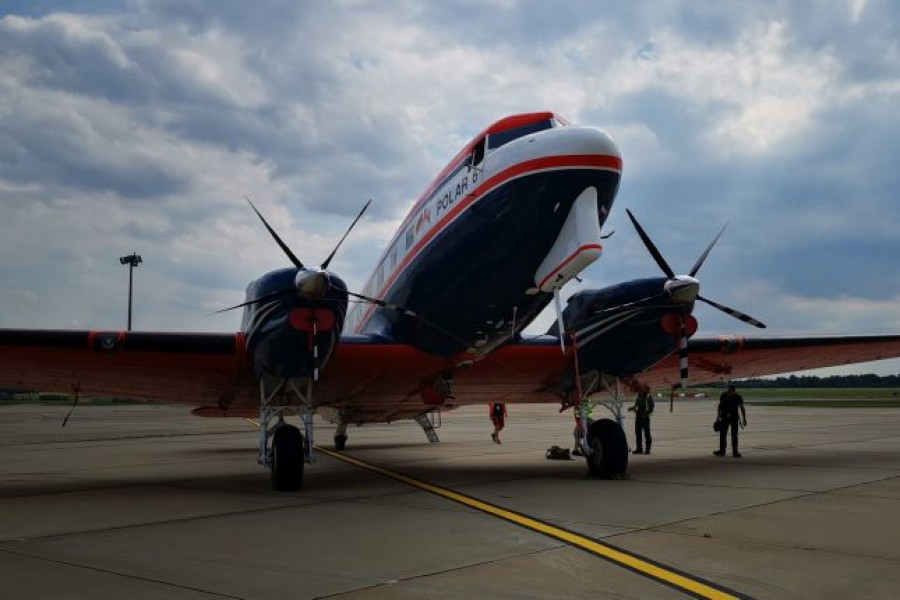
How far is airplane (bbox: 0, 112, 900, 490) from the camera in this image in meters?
11.3

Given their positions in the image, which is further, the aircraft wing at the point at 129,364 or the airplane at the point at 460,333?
the aircraft wing at the point at 129,364

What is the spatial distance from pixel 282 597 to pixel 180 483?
31.3 ft

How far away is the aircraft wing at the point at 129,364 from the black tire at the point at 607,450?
663 centimetres

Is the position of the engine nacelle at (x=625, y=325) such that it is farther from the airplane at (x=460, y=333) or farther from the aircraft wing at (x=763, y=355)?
the aircraft wing at (x=763, y=355)

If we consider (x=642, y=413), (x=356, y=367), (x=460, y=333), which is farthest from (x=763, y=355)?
(x=356, y=367)

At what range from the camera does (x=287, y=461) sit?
12727mm

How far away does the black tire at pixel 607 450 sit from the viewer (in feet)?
45.9

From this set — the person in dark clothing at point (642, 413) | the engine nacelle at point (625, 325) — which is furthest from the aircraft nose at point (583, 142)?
the person in dark clothing at point (642, 413)

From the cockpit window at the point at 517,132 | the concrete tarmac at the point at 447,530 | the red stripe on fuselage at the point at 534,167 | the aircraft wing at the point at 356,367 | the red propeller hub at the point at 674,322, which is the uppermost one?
the cockpit window at the point at 517,132

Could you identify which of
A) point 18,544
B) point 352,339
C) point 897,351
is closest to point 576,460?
point 352,339

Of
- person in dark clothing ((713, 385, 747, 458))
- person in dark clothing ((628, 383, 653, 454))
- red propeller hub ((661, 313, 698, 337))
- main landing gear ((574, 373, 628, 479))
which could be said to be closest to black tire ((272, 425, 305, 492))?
main landing gear ((574, 373, 628, 479))

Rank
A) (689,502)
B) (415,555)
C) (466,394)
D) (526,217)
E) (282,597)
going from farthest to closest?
1. (466,394)
2. (526,217)
3. (689,502)
4. (415,555)
5. (282,597)

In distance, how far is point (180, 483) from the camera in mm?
14375

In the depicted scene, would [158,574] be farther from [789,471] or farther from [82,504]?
[789,471]
